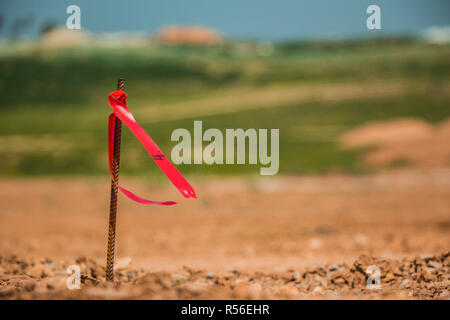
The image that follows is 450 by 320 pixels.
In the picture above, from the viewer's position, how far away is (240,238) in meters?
9.41

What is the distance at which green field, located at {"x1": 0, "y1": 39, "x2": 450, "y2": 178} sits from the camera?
763 inches

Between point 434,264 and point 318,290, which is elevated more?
point 434,264

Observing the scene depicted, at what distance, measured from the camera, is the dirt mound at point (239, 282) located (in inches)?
139

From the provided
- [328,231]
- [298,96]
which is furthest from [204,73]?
[328,231]

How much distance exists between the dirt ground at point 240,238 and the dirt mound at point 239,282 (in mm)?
16

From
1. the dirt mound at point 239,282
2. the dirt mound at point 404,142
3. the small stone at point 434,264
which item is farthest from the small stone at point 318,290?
the dirt mound at point 404,142

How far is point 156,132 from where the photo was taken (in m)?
22.4

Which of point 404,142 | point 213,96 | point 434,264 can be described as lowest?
point 434,264

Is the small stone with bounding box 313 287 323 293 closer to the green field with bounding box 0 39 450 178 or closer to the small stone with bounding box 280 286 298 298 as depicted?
the small stone with bounding box 280 286 298 298

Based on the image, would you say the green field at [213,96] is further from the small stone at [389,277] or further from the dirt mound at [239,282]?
the small stone at [389,277]

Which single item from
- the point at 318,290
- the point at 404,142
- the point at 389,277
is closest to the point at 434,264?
the point at 389,277

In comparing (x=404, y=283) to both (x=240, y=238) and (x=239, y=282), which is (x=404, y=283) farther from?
(x=240, y=238)

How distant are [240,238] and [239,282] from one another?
178 inches

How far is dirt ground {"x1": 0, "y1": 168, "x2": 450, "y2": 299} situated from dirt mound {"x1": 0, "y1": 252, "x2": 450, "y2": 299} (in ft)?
0.05
